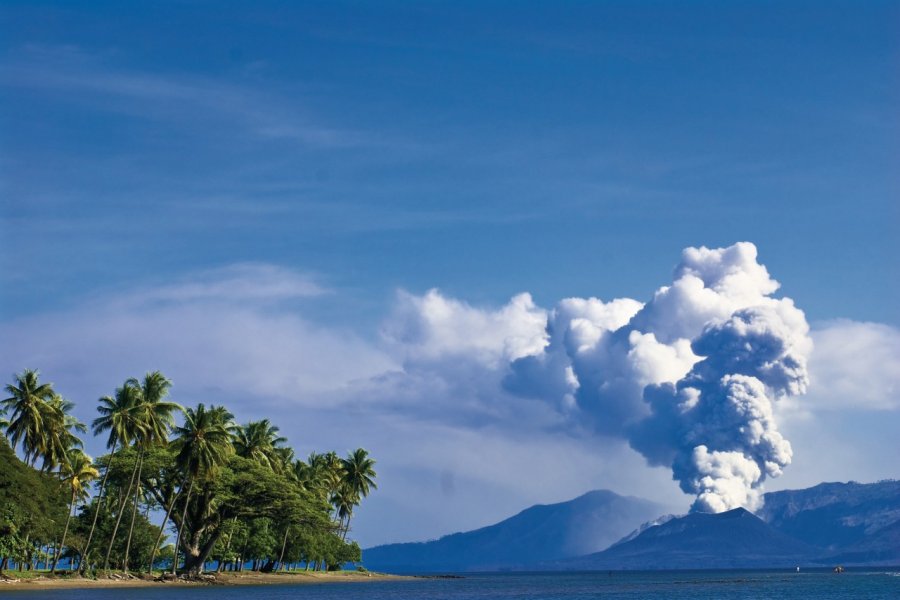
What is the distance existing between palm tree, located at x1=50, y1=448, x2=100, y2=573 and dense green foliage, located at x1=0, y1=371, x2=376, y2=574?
166 mm

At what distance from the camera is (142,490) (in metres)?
145

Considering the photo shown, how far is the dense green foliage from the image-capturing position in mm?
112913

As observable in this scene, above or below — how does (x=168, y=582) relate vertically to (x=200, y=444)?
below

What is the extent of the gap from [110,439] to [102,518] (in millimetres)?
18448

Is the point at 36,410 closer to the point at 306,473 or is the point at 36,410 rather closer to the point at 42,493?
the point at 42,493

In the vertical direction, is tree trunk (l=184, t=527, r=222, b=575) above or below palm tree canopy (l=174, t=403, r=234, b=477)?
below

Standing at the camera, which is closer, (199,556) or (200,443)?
(200,443)

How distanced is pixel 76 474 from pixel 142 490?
1965 cm

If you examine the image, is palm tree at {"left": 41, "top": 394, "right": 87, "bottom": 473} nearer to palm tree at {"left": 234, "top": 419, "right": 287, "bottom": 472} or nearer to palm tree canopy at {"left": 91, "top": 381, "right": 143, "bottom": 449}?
palm tree canopy at {"left": 91, "top": 381, "right": 143, "bottom": 449}

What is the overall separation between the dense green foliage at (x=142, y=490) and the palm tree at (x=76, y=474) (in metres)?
0.17

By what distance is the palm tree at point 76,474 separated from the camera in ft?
412

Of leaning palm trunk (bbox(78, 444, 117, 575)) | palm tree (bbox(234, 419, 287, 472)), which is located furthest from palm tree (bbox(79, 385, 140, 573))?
palm tree (bbox(234, 419, 287, 472))

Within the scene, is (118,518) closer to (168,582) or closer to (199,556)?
(168,582)

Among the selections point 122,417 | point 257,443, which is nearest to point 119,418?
point 122,417
